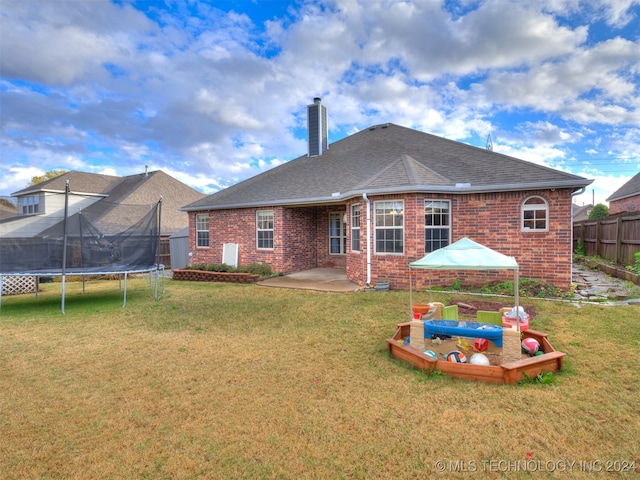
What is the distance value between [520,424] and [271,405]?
2402mm

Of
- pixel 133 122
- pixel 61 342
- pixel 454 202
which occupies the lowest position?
pixel 61 342

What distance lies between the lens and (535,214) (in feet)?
31.8

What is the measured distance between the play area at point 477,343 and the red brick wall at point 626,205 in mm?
24717

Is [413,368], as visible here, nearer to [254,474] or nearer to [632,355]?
[254,474]

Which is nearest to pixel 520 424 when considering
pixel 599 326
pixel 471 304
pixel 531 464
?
pixel 531 464

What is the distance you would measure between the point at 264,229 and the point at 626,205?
89.8 ft

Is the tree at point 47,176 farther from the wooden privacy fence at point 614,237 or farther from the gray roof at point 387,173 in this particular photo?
the wooden privacy fence at point 614,237

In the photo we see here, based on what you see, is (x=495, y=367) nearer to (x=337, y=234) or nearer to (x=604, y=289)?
(x=604, y=289)

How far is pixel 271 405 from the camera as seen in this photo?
3586 mm

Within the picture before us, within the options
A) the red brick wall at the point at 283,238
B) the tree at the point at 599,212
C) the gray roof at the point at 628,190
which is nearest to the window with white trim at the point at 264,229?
the red brick wall at the point at 283,238

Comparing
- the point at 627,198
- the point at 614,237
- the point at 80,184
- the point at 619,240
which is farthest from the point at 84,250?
the point at 627,198

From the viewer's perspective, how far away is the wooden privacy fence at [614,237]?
1184 centimetres

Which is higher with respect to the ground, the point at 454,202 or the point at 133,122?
the point at 133,122

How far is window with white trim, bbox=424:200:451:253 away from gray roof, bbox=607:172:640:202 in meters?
21.5
